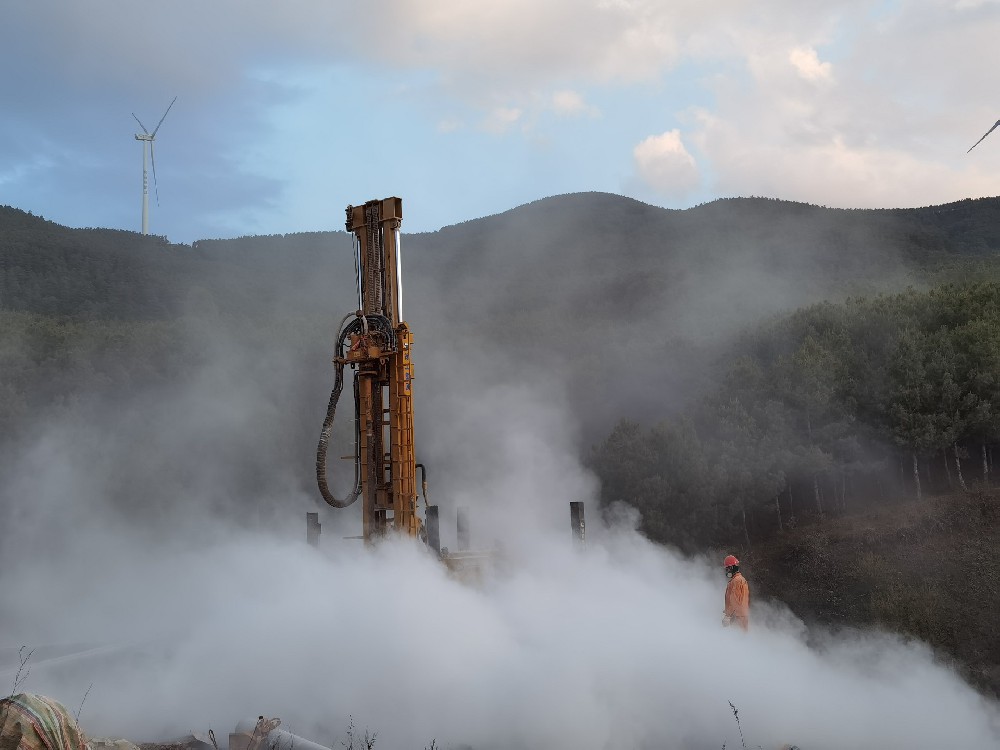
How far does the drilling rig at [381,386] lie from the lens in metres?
14.6

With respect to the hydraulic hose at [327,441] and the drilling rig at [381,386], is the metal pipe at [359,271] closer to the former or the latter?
the drilling rig at [381,386]

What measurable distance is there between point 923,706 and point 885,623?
1299 cm

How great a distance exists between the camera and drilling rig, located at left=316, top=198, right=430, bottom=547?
14578 mm

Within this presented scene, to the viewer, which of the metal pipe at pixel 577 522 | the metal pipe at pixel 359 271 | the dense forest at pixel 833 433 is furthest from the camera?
the dense forest at pixel 833 433

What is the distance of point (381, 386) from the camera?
14.9 m

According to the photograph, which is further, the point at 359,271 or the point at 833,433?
the point at 833,433

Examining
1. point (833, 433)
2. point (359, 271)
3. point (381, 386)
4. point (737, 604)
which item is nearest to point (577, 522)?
point (381, 386)

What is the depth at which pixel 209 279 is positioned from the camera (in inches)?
3716

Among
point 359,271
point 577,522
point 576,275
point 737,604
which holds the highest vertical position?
point 576,275

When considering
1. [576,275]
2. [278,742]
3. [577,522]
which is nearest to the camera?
[278,742]

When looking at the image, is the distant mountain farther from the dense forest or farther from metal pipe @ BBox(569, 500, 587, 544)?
metal pipe @ BBox(569, 500, 587, 544)

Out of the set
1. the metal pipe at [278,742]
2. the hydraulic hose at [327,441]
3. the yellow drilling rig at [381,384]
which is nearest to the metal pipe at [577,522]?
the yellow drilling rig at [381,384]

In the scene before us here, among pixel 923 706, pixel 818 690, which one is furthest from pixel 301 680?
pixel 923 706

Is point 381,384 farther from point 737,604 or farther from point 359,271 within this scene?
point 737,604
